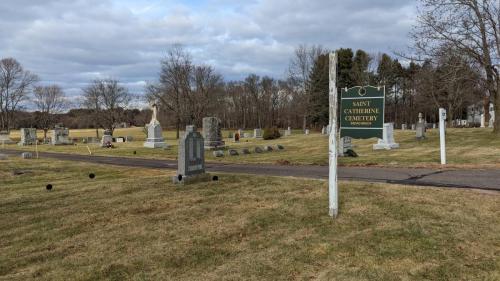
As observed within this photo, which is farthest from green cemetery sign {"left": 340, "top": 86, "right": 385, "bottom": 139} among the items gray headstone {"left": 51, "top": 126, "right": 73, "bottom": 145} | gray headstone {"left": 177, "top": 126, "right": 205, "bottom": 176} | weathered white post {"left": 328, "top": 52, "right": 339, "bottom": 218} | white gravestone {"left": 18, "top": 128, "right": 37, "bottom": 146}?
white gravestone {"left": 18, "top": 128, "right": 37, "bottom": 146}

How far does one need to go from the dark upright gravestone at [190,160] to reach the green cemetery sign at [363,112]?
450 centimetres

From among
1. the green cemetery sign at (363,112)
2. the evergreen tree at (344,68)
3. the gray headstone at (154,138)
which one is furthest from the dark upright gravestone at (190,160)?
the evergreen tree at (344,68)

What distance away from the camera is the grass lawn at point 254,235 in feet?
17.2

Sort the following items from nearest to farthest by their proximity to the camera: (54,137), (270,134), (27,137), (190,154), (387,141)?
(190,154), (387,141), (270,134), (54,137), (27,137)

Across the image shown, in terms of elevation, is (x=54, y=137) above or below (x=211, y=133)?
below

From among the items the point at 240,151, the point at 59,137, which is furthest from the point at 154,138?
the point at 59,137

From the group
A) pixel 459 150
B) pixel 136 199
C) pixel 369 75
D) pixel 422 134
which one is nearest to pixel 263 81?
pixel 369 75

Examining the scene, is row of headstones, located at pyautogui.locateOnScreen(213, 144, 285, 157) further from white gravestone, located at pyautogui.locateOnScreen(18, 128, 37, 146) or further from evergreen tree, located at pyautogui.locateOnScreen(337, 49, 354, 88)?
evergreen tree, located at pyautogui.locateOnScreen(337, 49, 354, 88)

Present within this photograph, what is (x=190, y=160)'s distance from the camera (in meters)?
11.3

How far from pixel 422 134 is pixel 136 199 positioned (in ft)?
74.7

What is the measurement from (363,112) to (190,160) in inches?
197

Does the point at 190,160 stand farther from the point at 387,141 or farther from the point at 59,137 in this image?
the point at 59,137

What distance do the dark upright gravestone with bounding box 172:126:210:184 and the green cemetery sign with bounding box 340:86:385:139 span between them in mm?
4495

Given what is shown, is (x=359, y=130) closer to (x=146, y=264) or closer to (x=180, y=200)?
(x=180, y=200)
